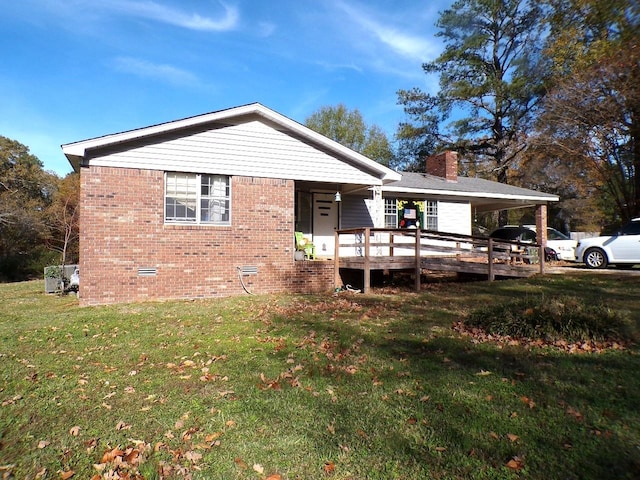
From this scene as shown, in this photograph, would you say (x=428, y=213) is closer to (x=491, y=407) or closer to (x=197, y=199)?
(x=197, y=199)

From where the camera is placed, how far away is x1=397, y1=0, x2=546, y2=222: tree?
2664cm

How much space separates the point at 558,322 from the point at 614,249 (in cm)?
1084

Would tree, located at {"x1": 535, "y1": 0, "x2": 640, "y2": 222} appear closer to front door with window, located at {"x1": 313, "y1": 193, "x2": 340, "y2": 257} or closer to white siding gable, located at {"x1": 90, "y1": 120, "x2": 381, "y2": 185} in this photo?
white siding gable, located at {"x1": 90, "y1": 120, "x2": 381, "y2": 185}

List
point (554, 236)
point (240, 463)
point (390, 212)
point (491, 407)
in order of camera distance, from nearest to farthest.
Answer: point (240, 463)
point (491, 407)
point (390, 212)
point (554, 236)

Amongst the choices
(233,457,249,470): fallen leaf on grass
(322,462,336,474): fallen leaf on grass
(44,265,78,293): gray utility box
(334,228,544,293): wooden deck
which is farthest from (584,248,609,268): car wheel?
(44,265,78,293): gray utility box

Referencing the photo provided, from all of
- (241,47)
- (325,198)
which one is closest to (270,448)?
(325,198)

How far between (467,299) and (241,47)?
12718 mm

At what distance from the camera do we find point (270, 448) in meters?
2.98

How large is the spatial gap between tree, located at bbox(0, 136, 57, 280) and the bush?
28.1m

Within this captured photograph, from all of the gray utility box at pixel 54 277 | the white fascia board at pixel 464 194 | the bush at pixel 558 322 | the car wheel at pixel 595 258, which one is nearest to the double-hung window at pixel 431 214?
the white fascia board at pixel 464 194

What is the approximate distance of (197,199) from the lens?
10.1 m

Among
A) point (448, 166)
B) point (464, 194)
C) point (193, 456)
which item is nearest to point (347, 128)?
point (448, 166)

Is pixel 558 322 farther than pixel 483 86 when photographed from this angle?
No

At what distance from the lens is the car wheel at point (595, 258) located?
13953mm
